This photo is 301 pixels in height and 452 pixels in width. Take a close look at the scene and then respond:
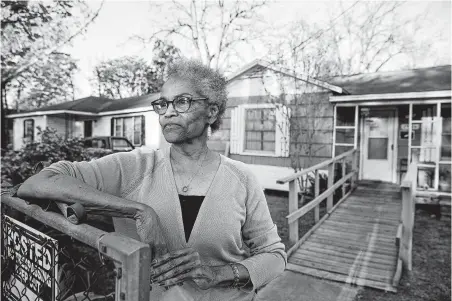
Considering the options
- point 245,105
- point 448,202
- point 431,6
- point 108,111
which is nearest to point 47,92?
point 108,111

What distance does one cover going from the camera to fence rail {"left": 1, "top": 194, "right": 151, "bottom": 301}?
769 millimetres

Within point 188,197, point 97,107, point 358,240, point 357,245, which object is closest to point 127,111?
point 97,107

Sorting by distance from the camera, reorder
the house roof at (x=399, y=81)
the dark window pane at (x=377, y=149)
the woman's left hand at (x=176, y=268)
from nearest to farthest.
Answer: the woman's left hand at (x=176, y=268), the house roof at (x=399, y=81), the dark window pane at (x=377, y=149)

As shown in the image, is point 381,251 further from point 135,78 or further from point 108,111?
point 135,78

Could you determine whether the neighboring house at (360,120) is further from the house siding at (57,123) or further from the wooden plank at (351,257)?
the house siding at (57,123)

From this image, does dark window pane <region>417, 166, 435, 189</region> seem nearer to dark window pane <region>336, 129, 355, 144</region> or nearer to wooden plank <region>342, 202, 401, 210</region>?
wooden plank <region>342, 202, 401, 210</region>

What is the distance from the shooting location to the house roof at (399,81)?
8.77 m

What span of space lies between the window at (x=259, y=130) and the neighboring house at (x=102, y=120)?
5.12 meters

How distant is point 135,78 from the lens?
32.8 meters

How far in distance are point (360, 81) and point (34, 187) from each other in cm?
1126

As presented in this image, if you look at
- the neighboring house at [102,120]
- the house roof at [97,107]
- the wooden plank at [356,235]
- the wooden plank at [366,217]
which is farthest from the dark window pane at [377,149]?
the house roof at [97,107]

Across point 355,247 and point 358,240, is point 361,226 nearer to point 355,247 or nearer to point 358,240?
point 358,240

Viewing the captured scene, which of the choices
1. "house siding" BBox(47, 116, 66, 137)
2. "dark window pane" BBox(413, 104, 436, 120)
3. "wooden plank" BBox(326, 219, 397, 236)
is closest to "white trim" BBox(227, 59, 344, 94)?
"dark window pane" BBox(413, 104, 436, 120)

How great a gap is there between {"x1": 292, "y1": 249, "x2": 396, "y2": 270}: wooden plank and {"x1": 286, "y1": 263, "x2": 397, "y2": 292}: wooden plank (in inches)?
16.3
